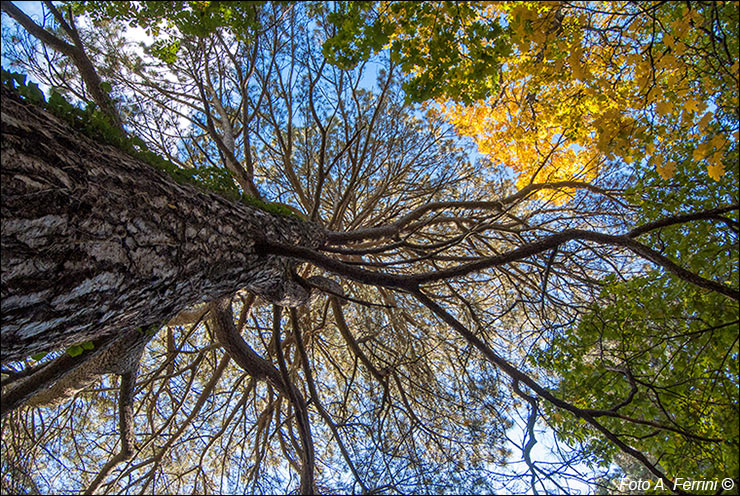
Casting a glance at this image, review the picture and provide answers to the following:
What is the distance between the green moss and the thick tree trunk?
0.09 metres

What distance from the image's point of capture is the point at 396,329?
447 cm

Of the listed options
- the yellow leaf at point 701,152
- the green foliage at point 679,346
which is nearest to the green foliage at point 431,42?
the yellow leaf at point 701,152

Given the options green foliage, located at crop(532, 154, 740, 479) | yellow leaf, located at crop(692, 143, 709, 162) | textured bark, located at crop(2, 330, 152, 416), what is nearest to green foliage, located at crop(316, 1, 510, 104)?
yellow leaf, located at crop(692, 143, 709, 162)

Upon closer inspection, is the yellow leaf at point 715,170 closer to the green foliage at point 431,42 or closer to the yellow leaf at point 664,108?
the yellow leaf at point 664,108

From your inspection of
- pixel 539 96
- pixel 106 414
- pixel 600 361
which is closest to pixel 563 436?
pixel 600 361

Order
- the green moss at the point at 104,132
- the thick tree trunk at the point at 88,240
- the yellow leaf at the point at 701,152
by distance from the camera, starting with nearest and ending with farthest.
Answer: the thick tree trunk at the point at 88,240 < the green moss at the point at 104,132 < the yellow leaf at the point at 701,152

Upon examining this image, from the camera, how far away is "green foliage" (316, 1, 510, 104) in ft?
4.75

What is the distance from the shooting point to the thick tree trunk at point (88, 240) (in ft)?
3.08

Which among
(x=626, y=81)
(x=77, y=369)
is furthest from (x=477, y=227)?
(x=77, y=369)

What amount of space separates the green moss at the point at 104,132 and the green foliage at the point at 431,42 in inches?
37.8

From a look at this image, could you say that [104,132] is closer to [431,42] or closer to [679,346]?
[431,42]

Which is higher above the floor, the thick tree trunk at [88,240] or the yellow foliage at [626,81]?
the yellow foliage at [626,81]

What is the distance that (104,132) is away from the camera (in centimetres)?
147

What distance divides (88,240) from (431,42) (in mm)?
1581
